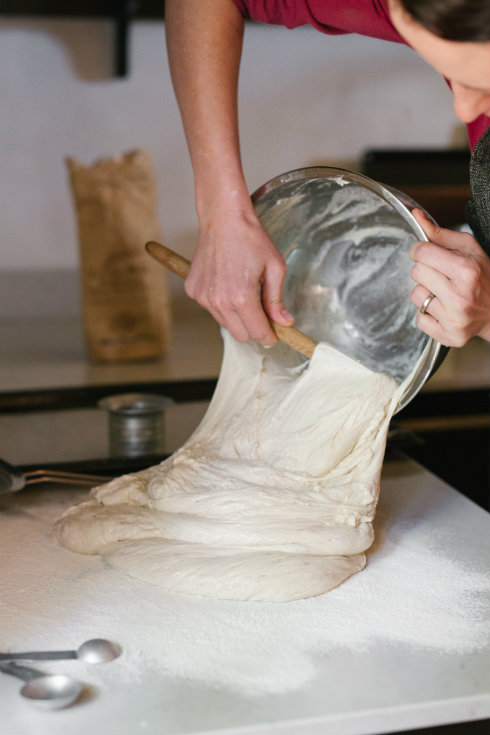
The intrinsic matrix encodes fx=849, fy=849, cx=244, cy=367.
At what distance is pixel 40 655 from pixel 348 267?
0.72 m

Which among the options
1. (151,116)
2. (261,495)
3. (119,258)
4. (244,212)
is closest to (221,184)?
(244,212)

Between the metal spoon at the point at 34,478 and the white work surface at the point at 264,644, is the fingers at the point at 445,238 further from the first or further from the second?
the metal spoon at the point at 34,478

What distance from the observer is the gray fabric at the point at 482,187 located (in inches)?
41.9

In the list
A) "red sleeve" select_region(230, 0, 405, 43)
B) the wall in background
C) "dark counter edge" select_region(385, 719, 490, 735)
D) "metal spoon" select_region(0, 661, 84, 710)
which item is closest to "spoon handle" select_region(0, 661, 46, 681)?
"metal spoon" select_region(0, 661, 84, 710)

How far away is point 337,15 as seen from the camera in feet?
3.73

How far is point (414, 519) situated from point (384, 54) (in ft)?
6.13

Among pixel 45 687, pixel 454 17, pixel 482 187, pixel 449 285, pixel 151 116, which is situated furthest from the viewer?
pixel 151 116

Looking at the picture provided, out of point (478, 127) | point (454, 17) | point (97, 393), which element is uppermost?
point (454, 17)

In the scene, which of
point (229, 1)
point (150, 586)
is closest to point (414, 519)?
point (150, 586)

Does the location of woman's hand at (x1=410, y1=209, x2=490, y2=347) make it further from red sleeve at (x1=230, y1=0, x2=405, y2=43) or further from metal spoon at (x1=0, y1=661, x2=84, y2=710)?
metal spoon at (x1=0, y1=661, x2=84, y2=710)

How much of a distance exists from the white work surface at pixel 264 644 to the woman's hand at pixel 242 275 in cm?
33

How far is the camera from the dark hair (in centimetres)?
64

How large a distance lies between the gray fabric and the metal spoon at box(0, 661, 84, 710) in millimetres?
715

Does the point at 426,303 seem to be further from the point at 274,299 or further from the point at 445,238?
the point at 274,299
